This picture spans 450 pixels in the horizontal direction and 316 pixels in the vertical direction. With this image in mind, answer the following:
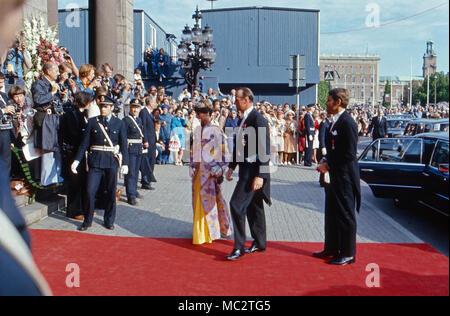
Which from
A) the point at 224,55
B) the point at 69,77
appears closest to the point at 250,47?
the point at 224,55

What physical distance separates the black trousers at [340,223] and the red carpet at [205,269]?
237mm

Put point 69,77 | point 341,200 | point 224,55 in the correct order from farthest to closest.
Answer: point 224,55
point 69,77
point 341,200

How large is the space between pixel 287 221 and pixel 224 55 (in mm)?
28952

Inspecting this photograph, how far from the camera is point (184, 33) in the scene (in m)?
18.3

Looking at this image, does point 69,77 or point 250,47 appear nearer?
point 69,77

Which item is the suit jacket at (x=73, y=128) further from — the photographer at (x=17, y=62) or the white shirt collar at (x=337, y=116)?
the white shirt collar at (x=337, y=116)

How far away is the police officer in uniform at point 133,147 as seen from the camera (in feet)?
29.7

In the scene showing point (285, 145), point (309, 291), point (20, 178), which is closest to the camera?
point (309, 291)

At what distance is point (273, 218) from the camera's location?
8.00m

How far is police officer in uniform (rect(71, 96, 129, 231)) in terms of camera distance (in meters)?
7.09

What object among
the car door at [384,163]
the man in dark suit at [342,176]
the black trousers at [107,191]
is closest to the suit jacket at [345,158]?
the man in dark suit at [342,176]

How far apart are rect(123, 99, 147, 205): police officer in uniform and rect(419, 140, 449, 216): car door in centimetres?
752

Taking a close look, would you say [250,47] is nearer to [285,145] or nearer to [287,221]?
[285,145]

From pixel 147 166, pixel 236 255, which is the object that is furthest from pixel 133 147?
pixel 236 255
